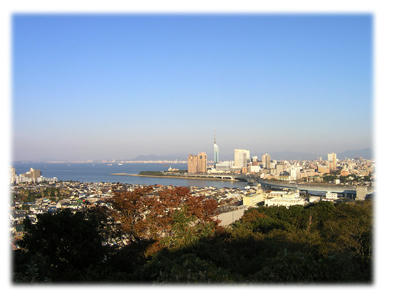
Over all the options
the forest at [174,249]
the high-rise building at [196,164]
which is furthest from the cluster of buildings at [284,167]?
the forest at [174,249]

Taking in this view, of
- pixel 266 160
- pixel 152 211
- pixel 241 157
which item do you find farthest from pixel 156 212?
pixel 241 157

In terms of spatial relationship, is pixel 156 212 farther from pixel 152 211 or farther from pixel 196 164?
pixel 196 164

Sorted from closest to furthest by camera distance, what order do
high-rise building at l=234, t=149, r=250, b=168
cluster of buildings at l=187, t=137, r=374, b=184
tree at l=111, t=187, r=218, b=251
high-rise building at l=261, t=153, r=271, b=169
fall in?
tree at l=111, t=187, r=218, b=251
cluster of buildings at l=187, t=137, r=374, b=184
high-rise building at l=261, t=153, r=271, b=169
high-rise building at l=234, t=149, r=250, b=168

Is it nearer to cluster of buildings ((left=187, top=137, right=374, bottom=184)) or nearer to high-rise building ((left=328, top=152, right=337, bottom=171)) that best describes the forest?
cluster of buildings ((left=187, top=137, right=374, bottom=184))

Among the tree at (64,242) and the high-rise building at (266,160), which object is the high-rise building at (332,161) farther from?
the tree at (64,242)

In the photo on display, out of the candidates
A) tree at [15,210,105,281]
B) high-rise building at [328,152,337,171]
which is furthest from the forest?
high-rise building at [328,152,337,171]
